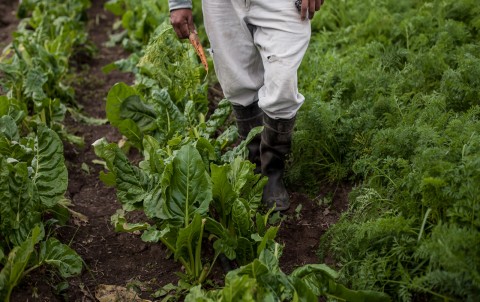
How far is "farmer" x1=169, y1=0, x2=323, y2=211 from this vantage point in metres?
3.94

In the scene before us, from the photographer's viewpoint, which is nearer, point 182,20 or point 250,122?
point 182,20

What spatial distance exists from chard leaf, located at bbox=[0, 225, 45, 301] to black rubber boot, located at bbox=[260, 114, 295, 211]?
1438 millimetres

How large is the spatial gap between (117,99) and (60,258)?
1.41m

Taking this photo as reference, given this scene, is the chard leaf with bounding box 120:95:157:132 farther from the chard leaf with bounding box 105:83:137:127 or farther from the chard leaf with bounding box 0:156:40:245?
the chard leaf with bounding box 0:156:40:245

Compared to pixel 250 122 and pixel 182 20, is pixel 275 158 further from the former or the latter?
pixel 182 20

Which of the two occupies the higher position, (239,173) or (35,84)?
(239,173)

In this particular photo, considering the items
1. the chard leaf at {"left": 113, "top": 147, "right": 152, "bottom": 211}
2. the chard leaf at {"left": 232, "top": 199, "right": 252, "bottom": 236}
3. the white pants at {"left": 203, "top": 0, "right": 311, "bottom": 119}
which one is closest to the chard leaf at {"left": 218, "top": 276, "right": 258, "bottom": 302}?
the chard leaf at {"left": 232, "top": 199, "right": 252, "bottom": 236}

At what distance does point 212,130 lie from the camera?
4762 mm

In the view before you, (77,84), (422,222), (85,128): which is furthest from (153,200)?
(77,84)

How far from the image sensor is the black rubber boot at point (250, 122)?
4.56m

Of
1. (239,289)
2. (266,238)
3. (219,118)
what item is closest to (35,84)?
(219,118)

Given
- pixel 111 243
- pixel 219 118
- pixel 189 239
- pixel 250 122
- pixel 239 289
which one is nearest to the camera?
pixel 239 289

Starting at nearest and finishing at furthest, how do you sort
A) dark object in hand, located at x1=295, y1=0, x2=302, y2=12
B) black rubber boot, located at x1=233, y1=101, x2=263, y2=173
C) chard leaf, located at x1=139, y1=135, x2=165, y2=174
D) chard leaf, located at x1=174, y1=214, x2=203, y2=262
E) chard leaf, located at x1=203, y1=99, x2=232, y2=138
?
chard leaf, located at x1=174, y1=214, x2=203, y2=262
dark object in hand, located at x1=295, y1=0, x2=302, y2=12
chard leaf, located at x1=139, y1=135, x2=165, y2=174
black rubber boot, located at x1=233, y1=101, x2=263, y2=173
chard leaf, located at x1=203, y1=99, x2=232, y2=138

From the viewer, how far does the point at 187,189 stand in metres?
3.78
